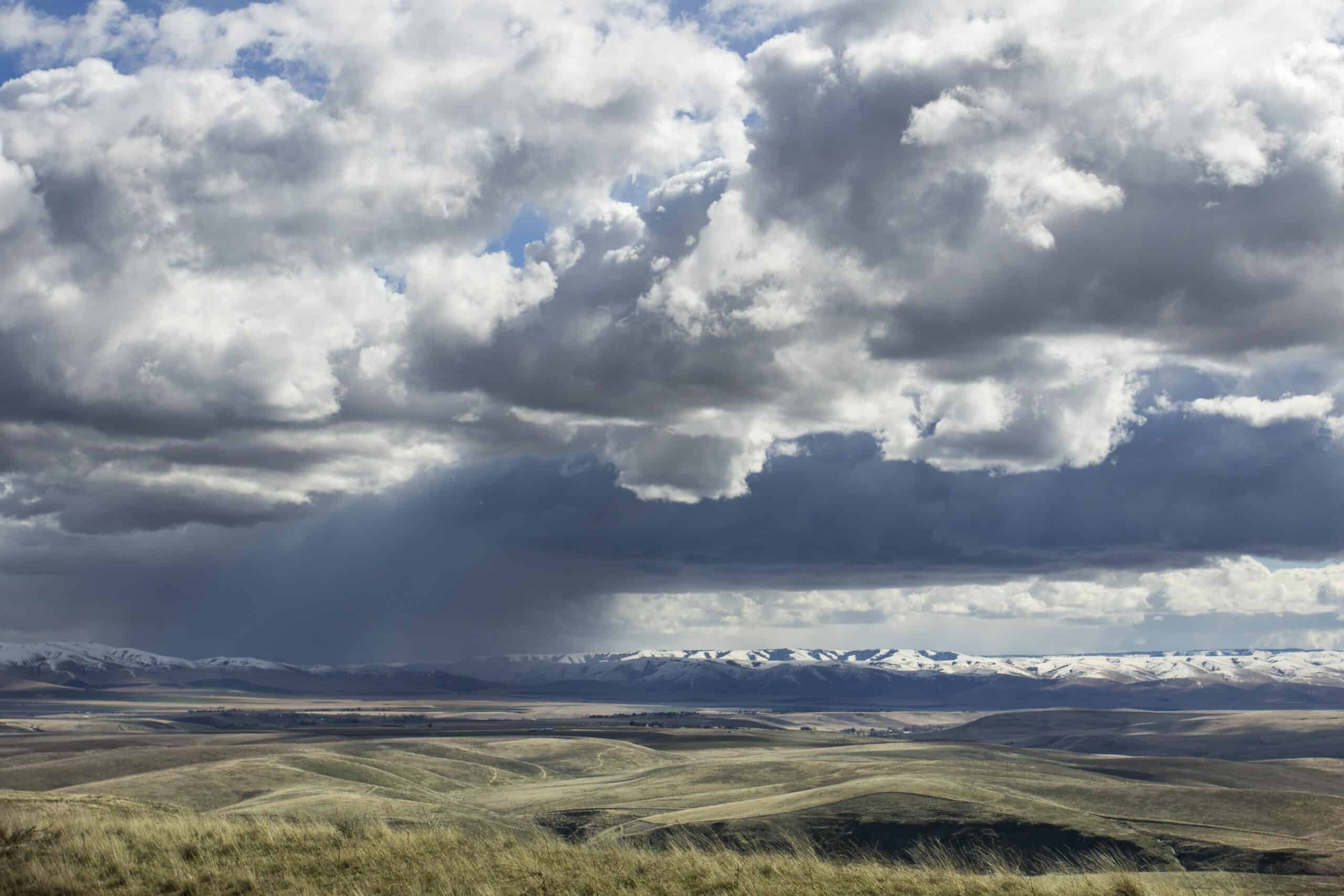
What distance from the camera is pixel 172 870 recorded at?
88.5 feet

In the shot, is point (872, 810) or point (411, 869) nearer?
point (411, 869)

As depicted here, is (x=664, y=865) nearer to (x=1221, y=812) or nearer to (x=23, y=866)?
(x=23, y=866)

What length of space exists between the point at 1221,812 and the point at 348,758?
121480 mm

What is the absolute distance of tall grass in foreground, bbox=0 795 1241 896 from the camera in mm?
24141

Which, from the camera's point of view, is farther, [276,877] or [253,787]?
[253,787]

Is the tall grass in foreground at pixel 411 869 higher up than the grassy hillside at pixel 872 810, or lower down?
higher up

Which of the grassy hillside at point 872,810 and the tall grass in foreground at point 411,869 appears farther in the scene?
the grassy hillside at point 872,810

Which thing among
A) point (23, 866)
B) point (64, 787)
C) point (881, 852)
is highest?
point (23, 866)

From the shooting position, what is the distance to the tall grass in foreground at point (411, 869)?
24.1 meters

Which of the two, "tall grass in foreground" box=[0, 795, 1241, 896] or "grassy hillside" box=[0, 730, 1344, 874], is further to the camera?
"grassy hillside" box=[0, 730, 1344, 874]

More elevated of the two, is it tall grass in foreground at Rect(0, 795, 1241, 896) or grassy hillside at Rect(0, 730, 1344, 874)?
tall grass in foreground at Rect(0, 795, 1241, 896)

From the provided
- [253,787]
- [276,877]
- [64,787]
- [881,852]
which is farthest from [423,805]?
[64,787]

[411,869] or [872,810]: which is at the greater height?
[411,869]

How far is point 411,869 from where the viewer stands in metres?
26.1
